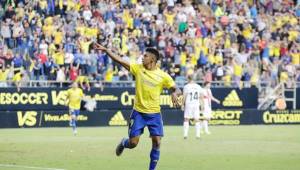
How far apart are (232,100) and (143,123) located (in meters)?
24.3

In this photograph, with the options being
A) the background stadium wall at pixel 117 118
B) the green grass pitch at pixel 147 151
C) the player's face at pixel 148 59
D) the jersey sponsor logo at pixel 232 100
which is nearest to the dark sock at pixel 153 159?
the player's face at pixel 148 59

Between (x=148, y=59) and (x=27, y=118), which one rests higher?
(x=148, y=59)

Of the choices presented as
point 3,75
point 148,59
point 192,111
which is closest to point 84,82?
point 3,75

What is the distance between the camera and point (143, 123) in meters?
16.3

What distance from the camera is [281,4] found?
4434cm

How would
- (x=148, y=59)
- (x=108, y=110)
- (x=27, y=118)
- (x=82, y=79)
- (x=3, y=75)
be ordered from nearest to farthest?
(x=148, y=59)
(x=3, y=75)
(x=27, y=118)
(x=82, y=79)
(x=108, y=110)

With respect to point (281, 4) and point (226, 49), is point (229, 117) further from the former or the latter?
point (281, 4)

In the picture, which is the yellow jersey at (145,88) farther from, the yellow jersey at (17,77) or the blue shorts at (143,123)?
the yellow jersey at (17,77)

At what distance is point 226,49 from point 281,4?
5.52m

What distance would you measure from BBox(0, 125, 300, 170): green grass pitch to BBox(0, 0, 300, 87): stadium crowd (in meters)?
Answer: 3.77

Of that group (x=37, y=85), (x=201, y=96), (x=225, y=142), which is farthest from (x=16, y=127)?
(x=225, y=142)

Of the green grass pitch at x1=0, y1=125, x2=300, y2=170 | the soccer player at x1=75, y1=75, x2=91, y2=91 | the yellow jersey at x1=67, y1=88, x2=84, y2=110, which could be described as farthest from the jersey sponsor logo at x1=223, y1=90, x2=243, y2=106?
the yellow jersey at x1=67, y1=88, x2=84, y2=110

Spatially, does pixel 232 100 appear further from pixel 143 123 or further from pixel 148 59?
pixel 148 59

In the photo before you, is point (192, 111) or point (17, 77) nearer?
point (192, 111)
